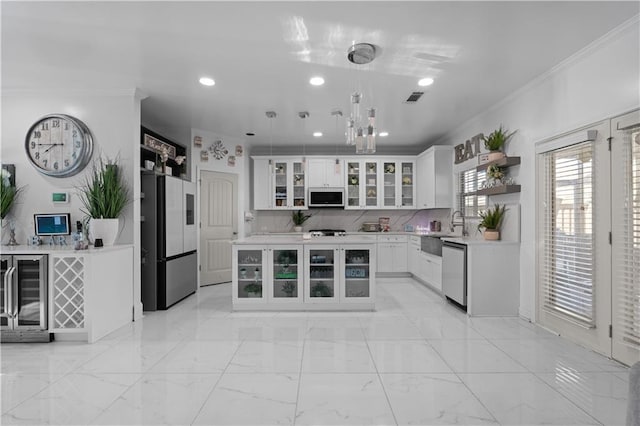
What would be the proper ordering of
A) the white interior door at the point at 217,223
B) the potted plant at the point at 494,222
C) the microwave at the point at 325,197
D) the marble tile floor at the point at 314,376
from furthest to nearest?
the microwave at the point at 325,197
the white interior door at the point at 217,223
the potted plant at the point at 494,222
the marble tile floor at the point at 314,376

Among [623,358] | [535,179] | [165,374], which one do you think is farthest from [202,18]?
[623,358]

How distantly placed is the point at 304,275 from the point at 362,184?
3.05 metres

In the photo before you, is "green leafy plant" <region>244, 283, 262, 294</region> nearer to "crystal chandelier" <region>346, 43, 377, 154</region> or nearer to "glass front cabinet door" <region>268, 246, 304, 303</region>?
"glass front cabinet door" <region>268, 246, 304, 303</region>

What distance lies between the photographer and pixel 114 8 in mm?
2281

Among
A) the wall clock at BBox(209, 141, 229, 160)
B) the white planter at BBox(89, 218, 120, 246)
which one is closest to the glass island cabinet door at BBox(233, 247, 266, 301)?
the white planter at BBox(89, 218, 120, 246)

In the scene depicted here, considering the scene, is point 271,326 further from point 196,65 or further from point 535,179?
point 535,179

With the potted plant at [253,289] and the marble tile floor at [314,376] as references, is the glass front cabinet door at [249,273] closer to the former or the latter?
the potted plant at [253,289]

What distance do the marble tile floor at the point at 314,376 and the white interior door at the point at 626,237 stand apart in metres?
0.25

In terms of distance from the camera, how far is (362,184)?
663 cm

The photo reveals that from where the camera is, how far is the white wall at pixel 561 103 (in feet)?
8.38

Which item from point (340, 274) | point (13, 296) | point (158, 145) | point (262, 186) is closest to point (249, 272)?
point (340, 274)

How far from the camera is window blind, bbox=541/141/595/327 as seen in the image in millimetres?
2891

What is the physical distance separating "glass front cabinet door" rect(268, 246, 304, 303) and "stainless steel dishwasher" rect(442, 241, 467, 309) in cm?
199

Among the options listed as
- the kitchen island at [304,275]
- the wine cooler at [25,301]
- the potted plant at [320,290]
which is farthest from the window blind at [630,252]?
Answer: the wine cooler at [25,301]
